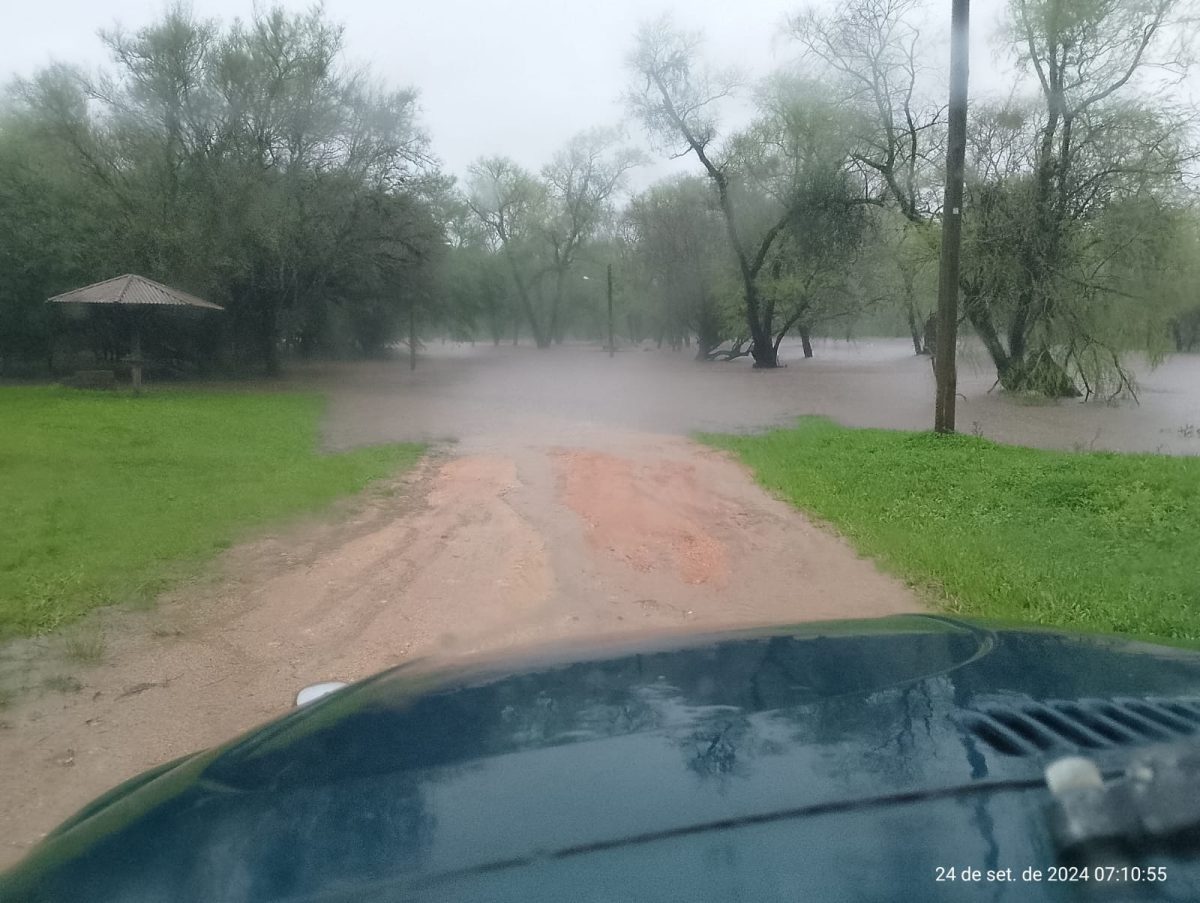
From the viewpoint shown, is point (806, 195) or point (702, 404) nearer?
point (702, 404)

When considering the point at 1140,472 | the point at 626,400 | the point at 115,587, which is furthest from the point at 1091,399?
the point at 115,587

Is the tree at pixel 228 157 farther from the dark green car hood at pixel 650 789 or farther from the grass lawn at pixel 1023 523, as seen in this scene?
the dark green car hood at pixel 650 789

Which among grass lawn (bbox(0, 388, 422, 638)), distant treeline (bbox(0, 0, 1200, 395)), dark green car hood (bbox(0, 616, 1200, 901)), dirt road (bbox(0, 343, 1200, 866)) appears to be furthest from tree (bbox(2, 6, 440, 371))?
dark green car hood (bbox(0, 616, 1200, 901))

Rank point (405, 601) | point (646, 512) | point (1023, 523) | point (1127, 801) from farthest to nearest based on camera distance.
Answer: point (646, 512), point (1023, 523), point (405, 601), point (1127, 801)

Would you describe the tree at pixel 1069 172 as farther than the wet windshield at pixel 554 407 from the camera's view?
Yes

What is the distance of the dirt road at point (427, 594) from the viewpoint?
4.78m

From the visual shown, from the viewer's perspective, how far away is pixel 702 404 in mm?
24484

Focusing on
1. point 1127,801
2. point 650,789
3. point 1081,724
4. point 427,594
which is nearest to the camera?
point 1127,801

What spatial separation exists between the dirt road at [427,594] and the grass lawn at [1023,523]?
49cm

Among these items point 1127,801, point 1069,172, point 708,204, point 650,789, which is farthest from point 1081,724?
point 708,204

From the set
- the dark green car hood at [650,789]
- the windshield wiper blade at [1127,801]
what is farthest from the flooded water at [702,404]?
the windshield wiper blade at [1127,801]

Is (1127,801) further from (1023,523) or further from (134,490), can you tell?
(134,490)

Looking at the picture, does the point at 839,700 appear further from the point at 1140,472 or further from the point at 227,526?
the point at 1140,472

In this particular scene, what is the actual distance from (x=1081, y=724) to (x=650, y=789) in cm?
94
